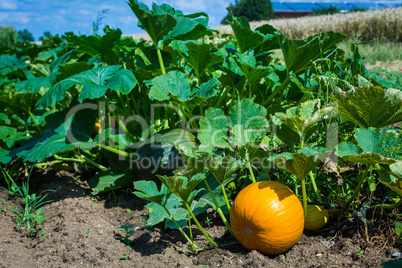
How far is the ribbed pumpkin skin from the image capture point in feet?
5.16

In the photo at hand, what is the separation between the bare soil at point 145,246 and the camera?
1615 millimetres

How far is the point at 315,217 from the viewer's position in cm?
178

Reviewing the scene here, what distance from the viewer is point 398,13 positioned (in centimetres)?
1070

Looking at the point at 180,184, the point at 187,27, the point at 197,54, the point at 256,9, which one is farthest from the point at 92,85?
the point at 256,9

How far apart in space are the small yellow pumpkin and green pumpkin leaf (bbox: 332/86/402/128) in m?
0.48

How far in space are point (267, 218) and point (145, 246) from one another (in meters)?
0.71

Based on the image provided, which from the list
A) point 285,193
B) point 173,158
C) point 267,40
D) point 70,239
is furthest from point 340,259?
point 267,40

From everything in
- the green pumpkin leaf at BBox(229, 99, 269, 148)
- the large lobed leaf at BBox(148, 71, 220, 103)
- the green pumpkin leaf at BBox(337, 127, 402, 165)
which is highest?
the large lobed leaf at BBox(148, 71, 220, 103)

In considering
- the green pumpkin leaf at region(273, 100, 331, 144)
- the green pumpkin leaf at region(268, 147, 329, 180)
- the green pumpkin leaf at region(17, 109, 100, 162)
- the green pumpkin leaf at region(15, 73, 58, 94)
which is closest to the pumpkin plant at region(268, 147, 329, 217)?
the green pumpkin leaf at region(268, 147, 329, 180)

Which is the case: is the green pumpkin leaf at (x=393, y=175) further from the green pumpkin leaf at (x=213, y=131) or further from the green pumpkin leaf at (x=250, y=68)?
the green pumpkin leaf at (x=250, y=68)

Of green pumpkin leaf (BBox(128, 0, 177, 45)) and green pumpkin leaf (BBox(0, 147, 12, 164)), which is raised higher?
green pumpkin leaf (BBox(128, 0, 177, 45))

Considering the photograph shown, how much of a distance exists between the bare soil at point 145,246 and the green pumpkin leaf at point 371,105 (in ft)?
1.70

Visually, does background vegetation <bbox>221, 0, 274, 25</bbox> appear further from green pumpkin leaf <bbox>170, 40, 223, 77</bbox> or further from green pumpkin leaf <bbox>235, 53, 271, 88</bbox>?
green pumpkin leaf <bbox>235, 53, 271, 88</bbox>

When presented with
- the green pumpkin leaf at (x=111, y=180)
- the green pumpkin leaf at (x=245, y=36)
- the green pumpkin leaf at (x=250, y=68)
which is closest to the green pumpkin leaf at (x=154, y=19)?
the green pumpkin leaf at (x=245, y=36)
